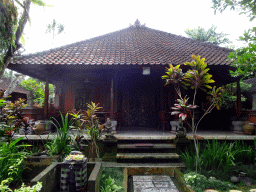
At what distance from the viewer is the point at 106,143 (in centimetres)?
452

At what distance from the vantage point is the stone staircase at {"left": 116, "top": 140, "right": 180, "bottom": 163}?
430 cm

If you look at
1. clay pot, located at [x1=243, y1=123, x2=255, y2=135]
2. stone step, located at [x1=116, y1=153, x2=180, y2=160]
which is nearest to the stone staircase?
stone step, located at [x1=116, y1=153, x2=180, y2=160]

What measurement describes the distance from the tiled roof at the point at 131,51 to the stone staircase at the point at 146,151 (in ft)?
8.65

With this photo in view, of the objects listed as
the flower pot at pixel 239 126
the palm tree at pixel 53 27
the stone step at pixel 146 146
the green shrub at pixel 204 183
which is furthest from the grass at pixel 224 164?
the palm tree at pixel 53 27

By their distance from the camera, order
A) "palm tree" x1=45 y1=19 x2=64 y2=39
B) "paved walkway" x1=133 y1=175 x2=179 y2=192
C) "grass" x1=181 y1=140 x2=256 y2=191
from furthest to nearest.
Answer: "palm tree" x1=45 y1=19 x2=64 y2=39, "grass" x1=181 y1=140 x2=256 y2=191, "paved walkway" x1=133 y1=175 x2=179 y2=192

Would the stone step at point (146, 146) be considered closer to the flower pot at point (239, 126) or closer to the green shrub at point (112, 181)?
the green shrub at point (112, 181)

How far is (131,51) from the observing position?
7.17 meters

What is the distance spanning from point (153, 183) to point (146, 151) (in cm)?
116

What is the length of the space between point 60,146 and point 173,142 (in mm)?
2976

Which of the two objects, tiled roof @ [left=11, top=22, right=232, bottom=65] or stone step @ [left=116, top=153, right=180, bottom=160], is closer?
stone step @ [left=116, top=153, right=180, bottom=160]

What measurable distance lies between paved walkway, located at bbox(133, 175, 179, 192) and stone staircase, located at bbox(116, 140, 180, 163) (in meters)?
0.51

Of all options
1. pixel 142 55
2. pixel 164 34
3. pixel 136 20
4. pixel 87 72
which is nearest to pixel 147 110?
pixel 142 55

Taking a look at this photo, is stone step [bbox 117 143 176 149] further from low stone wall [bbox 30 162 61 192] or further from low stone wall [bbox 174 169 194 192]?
low stone wall [bbox 30 162 61 192]

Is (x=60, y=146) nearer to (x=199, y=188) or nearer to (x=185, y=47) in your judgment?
(x=199, y=188)
